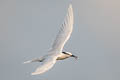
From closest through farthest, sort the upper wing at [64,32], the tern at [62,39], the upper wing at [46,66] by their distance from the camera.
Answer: the upper wing at [46,66]
the tern at [62,39]
the upper wing at [64,32]

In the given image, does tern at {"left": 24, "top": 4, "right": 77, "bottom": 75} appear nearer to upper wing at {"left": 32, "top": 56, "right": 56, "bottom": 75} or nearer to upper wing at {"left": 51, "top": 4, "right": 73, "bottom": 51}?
upper wing at {"left": 51, "top": 4, "right": 73, "bottom": 51}

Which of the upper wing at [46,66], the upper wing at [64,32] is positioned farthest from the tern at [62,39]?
the upper wing at [46,66]

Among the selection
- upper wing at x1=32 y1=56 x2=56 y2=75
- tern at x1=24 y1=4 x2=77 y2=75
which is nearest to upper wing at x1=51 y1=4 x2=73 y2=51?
tern at x1=24 y1=4 x2=77 y2=75

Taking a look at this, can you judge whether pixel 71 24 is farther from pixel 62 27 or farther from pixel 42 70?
pixel 42 70

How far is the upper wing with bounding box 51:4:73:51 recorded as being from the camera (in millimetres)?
32219

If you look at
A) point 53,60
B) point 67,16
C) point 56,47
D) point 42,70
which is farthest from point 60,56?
point 42,70

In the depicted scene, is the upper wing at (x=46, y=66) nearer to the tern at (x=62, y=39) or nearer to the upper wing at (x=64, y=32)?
the tern at (x=62, y=39)

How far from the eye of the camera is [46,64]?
2417 centimetres

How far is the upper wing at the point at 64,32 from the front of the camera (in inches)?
1268

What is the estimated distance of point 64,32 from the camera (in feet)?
110

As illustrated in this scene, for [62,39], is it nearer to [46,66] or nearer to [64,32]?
[64,32]

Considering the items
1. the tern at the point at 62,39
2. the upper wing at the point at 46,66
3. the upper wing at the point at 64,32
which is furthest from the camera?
the upper wing at the point at 64,32

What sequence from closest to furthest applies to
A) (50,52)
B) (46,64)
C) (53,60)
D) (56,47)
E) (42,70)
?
1. (42,70)
2. (46,64)
3. (53,60)
4. (50,52)
5. (56,47)

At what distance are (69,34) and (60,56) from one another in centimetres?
286
